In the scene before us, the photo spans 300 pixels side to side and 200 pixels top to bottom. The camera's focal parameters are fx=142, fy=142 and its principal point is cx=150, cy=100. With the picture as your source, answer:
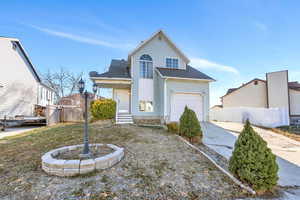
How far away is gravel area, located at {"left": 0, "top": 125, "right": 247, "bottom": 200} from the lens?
2.91 meters

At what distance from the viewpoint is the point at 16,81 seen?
13.9m

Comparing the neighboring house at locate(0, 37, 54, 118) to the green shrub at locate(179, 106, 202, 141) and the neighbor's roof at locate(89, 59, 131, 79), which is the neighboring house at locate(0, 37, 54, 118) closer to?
the neighbor's roof at locate(89, 59, 131, 79)

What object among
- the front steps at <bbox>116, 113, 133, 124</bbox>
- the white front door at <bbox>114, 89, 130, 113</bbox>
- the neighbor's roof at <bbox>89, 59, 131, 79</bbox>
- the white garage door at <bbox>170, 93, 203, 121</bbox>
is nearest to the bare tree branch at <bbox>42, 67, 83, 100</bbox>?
the neighbor's roof at <bbox>89, 59, 131, 79</bbox>

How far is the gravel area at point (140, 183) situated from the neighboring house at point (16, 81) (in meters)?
13.9

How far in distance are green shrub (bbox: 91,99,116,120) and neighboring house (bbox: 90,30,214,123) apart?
0.71 metres

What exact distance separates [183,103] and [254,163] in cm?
851

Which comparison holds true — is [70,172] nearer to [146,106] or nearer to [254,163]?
[254,163]

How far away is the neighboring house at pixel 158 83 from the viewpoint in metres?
11.3

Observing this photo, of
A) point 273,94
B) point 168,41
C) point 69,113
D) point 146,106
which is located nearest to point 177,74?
point 168,41

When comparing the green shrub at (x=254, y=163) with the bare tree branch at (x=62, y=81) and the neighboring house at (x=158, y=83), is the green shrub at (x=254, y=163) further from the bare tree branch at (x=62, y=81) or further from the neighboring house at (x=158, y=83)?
the bare tree branch at (x=62, y=81)

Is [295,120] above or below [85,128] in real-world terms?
below

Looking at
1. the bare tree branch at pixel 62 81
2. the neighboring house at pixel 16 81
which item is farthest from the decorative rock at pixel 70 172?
the bare tree branch at pixel 62 81

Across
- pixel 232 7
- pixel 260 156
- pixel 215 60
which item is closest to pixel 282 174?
pixel 260 156

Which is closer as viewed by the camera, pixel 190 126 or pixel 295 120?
pixel 190 126
